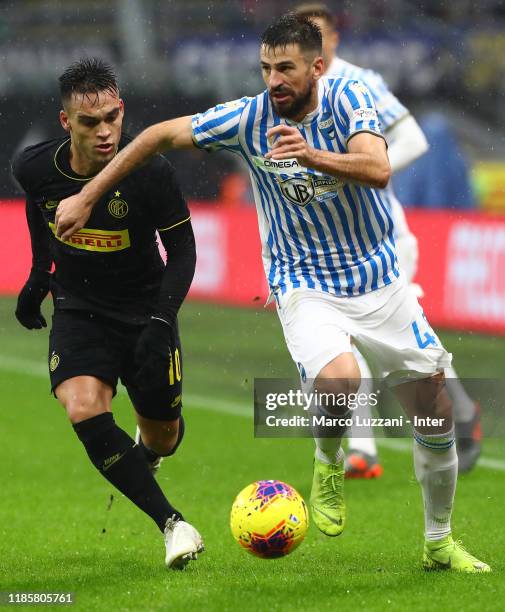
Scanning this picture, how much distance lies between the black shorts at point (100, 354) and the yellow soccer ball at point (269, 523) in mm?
808

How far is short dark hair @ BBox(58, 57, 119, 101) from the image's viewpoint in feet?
18.4

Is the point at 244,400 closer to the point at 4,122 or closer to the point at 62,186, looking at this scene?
the point at 62,186

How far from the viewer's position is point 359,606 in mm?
4754

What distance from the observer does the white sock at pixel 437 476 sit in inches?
215

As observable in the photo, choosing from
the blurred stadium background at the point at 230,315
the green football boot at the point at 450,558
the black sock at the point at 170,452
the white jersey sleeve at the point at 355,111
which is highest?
the white jersey sleeve at the point at 355,111

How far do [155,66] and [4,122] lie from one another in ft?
12.6

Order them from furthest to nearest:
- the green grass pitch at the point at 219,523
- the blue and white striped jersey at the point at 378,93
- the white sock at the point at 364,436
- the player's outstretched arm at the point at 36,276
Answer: the white sock at the point at 364,436
the blue and white striped jersey at the point at 378,93
the player's outstretched arm at the point at 36,276
the green grass pitch at the point at 219,523

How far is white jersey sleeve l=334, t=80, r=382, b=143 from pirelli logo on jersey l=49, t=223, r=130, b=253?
1.09 m

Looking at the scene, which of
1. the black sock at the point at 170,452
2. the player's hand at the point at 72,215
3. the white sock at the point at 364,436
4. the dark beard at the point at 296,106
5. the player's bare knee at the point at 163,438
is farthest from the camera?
the white sock at the point at 364,436

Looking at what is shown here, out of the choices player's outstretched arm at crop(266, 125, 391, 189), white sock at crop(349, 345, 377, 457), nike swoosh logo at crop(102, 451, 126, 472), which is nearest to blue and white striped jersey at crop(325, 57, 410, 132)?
white sock at crop(349, 345, 377, 457)

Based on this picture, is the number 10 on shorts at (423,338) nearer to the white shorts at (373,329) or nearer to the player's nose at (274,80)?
the white shorts at (373,329)

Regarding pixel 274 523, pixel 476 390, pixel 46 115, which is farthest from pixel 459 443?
pixel 46 115

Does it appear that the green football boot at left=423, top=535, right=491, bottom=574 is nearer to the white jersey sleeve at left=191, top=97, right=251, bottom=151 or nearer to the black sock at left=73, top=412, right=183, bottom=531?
the black sock at left=73, top=412, right=183, bottom=531

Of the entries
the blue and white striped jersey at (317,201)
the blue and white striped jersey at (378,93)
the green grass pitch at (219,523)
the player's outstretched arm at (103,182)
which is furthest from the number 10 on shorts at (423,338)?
the blue and white striped jersey at (378,93)
